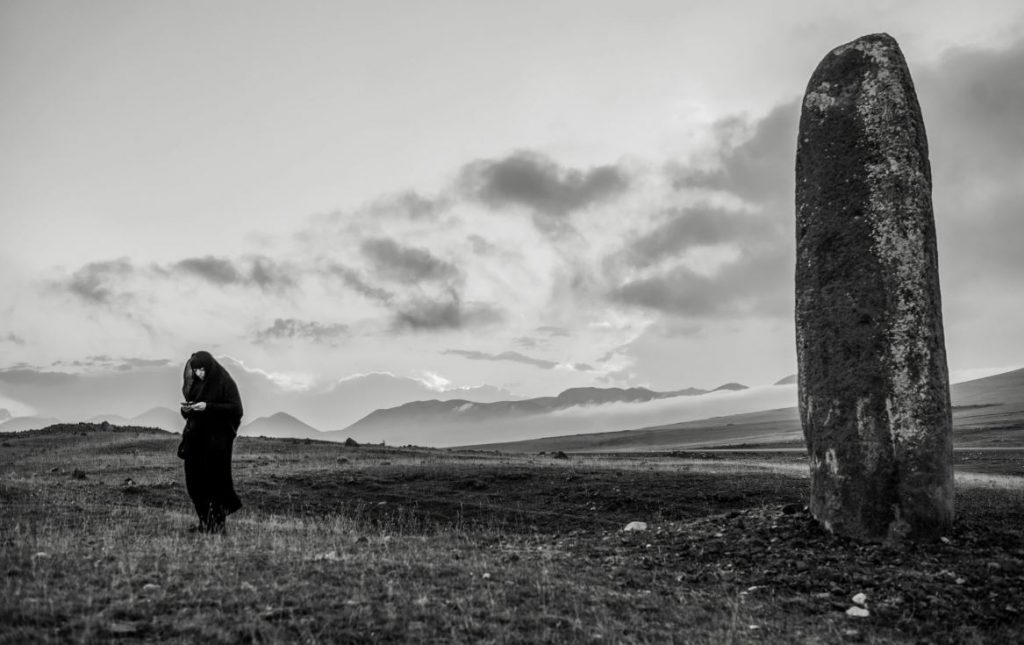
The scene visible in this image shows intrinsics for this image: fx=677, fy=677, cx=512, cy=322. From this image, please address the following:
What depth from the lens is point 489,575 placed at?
28.0 ft

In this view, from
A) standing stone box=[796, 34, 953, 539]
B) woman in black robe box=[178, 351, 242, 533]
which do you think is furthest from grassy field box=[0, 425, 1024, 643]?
standing stone box=[796, 34, 953, 539]

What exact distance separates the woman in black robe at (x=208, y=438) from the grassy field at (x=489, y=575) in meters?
0.66

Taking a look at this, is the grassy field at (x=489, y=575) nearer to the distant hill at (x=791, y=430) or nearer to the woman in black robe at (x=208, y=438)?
the woman in black robe at (x=208, y=438)

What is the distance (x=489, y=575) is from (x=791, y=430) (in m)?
117

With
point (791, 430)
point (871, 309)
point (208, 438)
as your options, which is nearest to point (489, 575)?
point (208, 438)

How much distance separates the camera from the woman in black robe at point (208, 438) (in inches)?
457

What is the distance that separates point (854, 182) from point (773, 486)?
12.2 meters

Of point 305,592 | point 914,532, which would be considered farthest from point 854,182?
point 305,592


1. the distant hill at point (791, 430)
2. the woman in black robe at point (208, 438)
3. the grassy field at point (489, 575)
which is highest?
the woman in black robe at point (208, 438)

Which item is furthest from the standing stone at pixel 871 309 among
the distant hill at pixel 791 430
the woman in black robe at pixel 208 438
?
the distant hill at pixel 791 430

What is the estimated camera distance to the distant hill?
233 ft

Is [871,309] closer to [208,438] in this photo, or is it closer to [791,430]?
[208,438]

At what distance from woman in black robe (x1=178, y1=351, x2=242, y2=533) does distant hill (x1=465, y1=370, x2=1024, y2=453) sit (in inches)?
2435

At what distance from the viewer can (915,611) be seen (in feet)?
27.2
